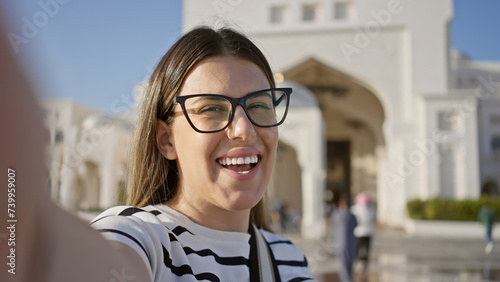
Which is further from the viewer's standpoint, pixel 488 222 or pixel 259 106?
pixel 488 222

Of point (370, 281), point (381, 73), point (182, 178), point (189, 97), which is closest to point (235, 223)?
point (182, 178)

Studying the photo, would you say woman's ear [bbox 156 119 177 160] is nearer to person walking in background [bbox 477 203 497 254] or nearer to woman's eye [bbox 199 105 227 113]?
woman's eye [bbox 199 105 227 113]

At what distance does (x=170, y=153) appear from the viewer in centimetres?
94

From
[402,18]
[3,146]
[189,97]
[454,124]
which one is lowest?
[3,146]

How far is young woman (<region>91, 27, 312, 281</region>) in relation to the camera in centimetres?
83

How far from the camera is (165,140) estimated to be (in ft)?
3.12

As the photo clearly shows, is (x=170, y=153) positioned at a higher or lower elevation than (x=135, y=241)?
higher

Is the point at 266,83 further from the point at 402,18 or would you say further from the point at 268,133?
the point at 402,18

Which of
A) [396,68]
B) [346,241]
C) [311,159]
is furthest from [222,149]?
[396,68]

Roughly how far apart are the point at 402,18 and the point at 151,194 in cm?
1513

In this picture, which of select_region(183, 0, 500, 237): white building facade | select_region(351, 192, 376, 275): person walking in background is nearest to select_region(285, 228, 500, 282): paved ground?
select_region(351, 192, 376, 275): person walking in background

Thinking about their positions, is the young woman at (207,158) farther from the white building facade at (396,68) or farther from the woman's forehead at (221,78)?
the white building facade at (396,68)

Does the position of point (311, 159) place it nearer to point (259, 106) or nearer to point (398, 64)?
point (398, 64)

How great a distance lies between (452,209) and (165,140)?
44.0ft
